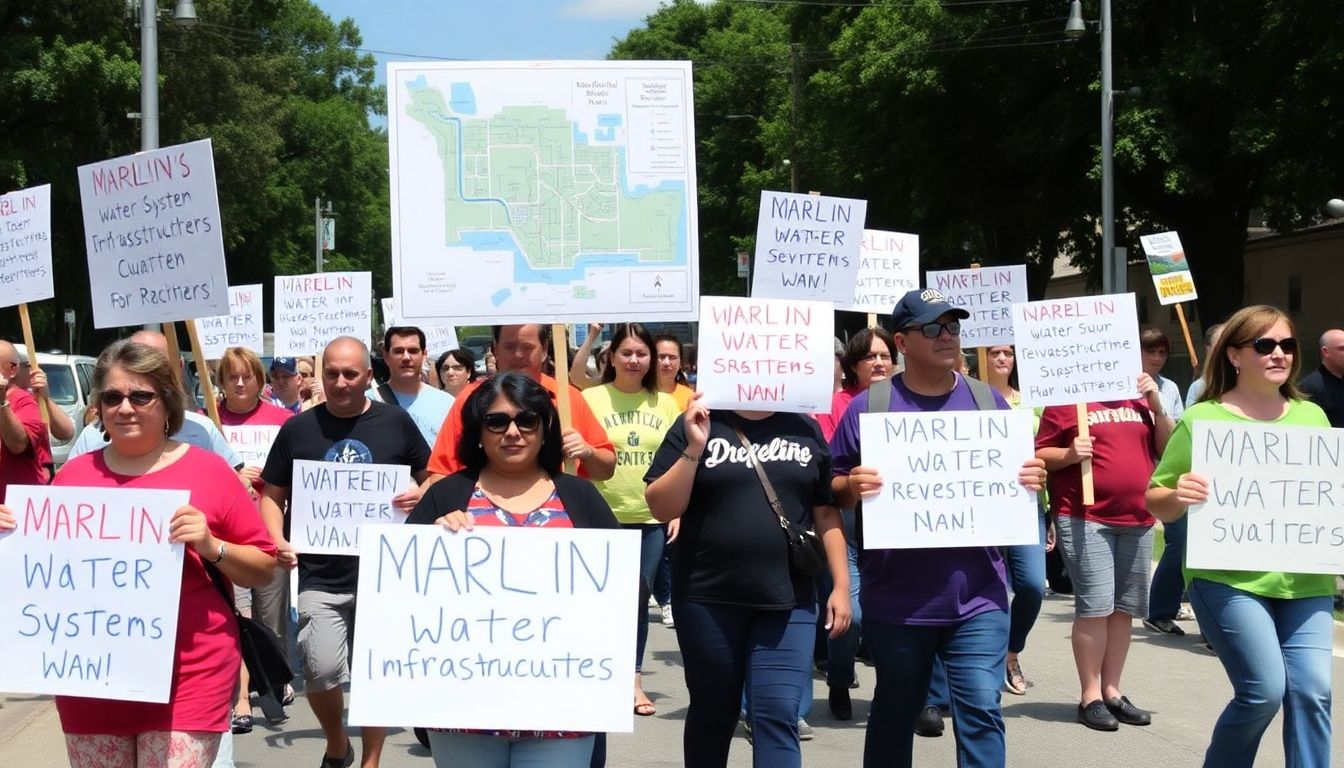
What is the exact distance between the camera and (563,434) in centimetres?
538

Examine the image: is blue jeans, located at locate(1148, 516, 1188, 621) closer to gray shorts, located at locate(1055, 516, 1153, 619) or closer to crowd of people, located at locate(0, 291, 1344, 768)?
crowd of people, located at locate(0, 291, 1344, 768)

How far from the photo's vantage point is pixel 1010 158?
33.2m

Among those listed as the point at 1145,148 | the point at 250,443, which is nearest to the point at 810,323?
the point at 250,443

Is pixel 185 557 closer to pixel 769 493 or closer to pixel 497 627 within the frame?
pixel 497 627

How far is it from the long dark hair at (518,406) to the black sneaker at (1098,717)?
422 centimetres

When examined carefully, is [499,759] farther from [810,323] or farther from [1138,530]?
[1138,530]

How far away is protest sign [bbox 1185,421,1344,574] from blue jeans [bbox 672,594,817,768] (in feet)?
4.44

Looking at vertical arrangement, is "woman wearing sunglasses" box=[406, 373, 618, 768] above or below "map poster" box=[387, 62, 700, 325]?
below

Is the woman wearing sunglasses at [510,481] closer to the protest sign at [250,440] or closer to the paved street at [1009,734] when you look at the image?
the paved street at [1009,734]

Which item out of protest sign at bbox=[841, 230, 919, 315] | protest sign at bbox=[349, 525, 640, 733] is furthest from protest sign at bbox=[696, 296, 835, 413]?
protest sign at bbox=[841, 230, 919, 315]

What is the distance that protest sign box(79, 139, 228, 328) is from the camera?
7016 millimetres

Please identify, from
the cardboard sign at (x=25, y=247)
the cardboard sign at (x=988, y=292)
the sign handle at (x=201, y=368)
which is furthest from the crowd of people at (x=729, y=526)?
the cardboard sign at (x=988, y=292)

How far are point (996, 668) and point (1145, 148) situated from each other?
84.9ft

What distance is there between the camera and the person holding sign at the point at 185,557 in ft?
14.1
